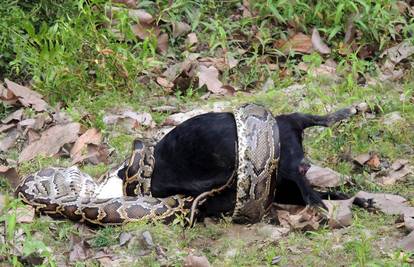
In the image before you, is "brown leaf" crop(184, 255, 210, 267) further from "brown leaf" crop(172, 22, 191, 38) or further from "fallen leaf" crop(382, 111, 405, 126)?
"brown leaf" crop(172, 22, 191, 38)

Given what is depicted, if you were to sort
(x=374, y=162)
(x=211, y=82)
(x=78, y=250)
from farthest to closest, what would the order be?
(x=211, y=82) < (x=374, y=162) < (x=78, y=250)

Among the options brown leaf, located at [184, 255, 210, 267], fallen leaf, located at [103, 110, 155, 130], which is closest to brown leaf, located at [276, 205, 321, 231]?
brown leaf, located at [184, 255, 210, 267]

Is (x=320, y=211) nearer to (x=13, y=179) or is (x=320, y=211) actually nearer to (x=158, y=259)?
(x=158, y=259)

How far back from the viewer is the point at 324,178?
20.5 feet

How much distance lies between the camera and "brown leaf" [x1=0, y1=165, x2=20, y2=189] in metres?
6.40

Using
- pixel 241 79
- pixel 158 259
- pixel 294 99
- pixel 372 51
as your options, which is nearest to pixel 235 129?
pixel 158 259

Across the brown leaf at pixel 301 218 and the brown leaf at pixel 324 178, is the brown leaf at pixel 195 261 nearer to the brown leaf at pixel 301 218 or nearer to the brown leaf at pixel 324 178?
the brown leaf at pixel 301 218

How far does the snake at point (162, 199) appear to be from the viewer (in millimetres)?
5500

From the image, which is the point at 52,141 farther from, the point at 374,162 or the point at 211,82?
the point at 374,162

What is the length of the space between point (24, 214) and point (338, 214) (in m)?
2.07

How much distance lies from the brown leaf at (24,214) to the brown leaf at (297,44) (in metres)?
3.70

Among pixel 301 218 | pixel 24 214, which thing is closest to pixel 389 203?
pixel 301 218

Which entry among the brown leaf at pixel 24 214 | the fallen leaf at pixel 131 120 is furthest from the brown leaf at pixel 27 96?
the brown leaf at pixel 24 214

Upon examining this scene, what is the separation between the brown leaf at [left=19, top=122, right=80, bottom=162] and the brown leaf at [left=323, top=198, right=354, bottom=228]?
2.46 meters
